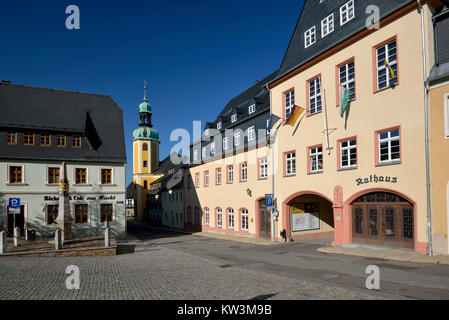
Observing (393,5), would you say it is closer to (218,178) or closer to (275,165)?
(275,165)

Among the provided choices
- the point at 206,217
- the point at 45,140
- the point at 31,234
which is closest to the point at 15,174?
the point at 45,140

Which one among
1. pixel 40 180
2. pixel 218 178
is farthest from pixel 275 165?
pixel 40 180

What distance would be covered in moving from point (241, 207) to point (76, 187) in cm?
1372

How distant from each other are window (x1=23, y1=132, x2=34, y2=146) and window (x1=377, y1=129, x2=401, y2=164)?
25.5 meters

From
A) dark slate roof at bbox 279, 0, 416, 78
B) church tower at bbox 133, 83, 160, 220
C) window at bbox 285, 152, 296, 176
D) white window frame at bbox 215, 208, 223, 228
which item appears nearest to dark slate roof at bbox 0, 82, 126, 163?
white window frame at bbox 215, 208, 223, 228

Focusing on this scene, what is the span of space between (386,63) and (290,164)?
907 centimetres

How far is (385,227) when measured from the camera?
51.1ft

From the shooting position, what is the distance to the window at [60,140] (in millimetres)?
27766

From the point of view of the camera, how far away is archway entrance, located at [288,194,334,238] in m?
22.8

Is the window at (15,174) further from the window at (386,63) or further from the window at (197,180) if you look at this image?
the window at (386,63)

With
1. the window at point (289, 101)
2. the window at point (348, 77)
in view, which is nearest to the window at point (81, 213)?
the window at point (289, 101)

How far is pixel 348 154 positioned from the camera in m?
17.5

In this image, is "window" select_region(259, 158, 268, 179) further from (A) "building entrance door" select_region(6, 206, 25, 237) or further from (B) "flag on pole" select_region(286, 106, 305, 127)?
(A) "building entrance door" select_region(6, 206, 25, 237)
